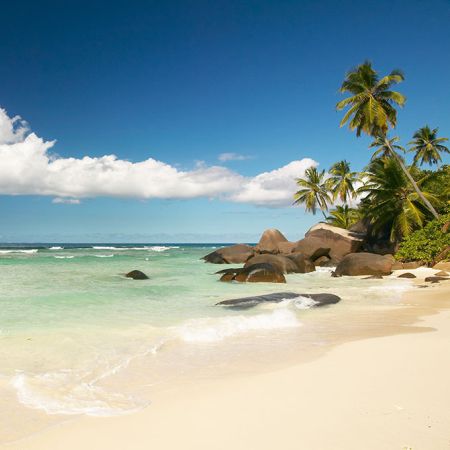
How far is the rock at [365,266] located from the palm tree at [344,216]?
55.9 ft

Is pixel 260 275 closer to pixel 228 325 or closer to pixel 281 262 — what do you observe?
→ pixel 281 262

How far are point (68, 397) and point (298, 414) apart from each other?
234 cm

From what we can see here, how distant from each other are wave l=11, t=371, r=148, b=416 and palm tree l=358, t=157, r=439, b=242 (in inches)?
922

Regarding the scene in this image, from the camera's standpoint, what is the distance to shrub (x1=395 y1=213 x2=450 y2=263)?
21.6 metres

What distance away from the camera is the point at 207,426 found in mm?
3123

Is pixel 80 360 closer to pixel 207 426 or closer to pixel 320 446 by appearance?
pixel 207 426

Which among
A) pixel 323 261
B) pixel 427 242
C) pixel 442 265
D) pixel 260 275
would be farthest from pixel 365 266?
pixel 323 261

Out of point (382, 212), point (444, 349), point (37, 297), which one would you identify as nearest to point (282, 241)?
point (382, 212)

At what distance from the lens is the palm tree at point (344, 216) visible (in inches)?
1483

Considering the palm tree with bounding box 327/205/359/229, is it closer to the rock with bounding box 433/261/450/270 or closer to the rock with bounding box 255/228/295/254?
the rock with bounding box 255/228/295/254

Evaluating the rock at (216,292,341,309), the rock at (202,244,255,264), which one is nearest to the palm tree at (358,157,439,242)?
the rock at (202,244,255,264)

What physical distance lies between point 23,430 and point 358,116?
80.4 feet

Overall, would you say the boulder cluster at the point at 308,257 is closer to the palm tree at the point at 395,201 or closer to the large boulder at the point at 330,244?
the large boulder at the point at 330,244

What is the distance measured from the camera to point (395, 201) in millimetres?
25047
